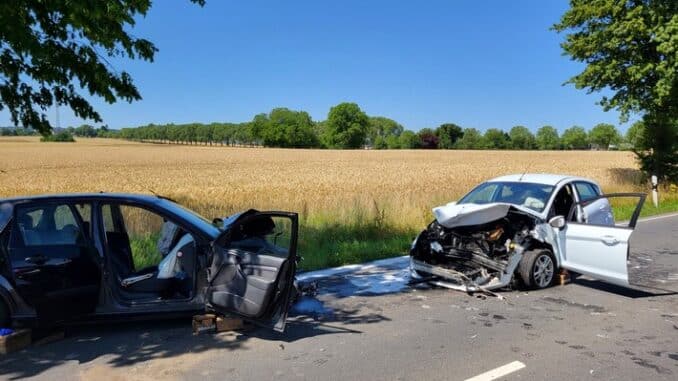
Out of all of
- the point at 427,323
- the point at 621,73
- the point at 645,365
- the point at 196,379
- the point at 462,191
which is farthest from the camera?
the point at 621,73

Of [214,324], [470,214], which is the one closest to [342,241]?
[470,214]

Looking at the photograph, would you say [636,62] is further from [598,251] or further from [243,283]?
[243,283]

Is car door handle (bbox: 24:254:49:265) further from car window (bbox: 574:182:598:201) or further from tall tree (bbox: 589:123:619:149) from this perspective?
tall tree (bbox: 589:123:619:149)

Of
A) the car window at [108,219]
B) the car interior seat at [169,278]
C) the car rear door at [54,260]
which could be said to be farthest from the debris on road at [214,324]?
the car window at [108,219]

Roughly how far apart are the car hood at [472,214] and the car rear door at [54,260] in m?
4.14

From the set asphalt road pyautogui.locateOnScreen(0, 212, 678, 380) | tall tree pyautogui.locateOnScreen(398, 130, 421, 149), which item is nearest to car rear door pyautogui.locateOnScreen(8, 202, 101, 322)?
asphalt road pyautogui.locateOnScreen(0, 212, 678, 380)

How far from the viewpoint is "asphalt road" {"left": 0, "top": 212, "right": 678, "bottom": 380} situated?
12.5 ft

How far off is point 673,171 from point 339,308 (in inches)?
791

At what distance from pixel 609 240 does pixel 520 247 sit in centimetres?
103

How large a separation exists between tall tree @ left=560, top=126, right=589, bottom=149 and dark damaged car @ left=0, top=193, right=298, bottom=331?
170519 millimetres

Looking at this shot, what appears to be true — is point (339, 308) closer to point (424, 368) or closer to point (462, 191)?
point (424, 368)

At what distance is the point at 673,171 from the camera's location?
19828 mm

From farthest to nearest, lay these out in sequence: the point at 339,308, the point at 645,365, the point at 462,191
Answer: the point at 462,191 → the point at 339,308 → the point at 645,365

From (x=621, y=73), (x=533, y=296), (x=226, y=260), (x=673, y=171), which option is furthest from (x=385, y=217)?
(x=673, y=171)
